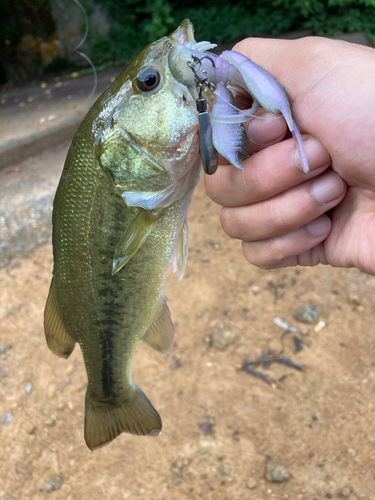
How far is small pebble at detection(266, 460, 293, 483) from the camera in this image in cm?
187

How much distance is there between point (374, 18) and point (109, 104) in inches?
277

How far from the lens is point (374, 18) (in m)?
6.26

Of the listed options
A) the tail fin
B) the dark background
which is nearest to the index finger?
the tail fin

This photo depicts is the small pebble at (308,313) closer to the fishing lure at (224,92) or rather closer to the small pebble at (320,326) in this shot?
the small pebble at (320,326)

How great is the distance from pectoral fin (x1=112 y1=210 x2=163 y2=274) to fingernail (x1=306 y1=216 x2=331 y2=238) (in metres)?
0.52

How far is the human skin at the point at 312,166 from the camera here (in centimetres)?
94

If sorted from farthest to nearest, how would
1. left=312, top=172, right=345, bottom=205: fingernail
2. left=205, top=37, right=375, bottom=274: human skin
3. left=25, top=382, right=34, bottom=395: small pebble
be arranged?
left=25, top=382, right=34, bottom=395: small pebble
left=312, top=172, right=345, bottom=205: fingernail
left=205, top=37, right=375, bottom=274: human skin

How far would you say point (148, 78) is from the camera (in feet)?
3.27

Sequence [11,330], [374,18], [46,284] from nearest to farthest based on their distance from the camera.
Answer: [11,330] < [46,284] < [374,18]

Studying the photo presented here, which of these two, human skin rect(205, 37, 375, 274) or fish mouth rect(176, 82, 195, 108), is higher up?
fish mouth rect(176, 82, 195, 108)

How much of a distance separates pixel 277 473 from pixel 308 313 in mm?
1064

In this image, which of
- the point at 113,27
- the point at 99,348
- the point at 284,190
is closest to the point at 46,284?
the point at 99,348

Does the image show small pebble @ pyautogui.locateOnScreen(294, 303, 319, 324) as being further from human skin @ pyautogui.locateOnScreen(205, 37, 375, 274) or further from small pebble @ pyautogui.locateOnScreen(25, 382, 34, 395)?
small pebble @ pyautogui.locateOnScreen(25, 382, 34, 395)

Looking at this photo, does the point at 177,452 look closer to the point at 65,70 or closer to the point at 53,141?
the point at 53,141
